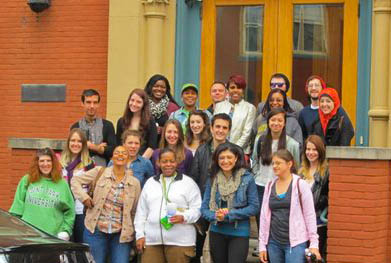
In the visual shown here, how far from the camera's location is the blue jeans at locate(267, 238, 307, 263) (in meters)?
8.33

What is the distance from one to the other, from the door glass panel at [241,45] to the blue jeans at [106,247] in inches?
142

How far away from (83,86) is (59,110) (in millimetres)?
524

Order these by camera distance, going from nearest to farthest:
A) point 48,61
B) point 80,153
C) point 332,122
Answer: point 332,122 < point 80,153 < point 48,61

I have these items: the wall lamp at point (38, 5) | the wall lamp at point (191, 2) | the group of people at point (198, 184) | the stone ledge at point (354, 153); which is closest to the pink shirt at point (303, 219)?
the group of people at point (198, 184)

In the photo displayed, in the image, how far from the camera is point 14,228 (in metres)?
7.06

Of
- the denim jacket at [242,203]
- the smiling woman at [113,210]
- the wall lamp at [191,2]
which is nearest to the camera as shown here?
the denim jacket at [242,203]

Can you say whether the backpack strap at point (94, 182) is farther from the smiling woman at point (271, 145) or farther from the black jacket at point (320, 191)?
the black jacket at point (320, 191)

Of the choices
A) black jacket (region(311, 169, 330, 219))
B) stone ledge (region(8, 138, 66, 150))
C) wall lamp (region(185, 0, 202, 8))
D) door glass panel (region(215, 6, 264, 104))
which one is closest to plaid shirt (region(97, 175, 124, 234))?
stone ledge (region(8, 138, 66, 150))

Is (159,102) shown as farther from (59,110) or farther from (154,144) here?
(59,110)

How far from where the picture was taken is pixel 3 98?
13.1m

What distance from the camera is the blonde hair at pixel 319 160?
8.80 m

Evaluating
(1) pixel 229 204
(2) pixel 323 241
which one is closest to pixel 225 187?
(1) pixel 229 204

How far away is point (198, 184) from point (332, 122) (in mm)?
1529

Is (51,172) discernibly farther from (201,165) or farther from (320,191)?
(320,191)
